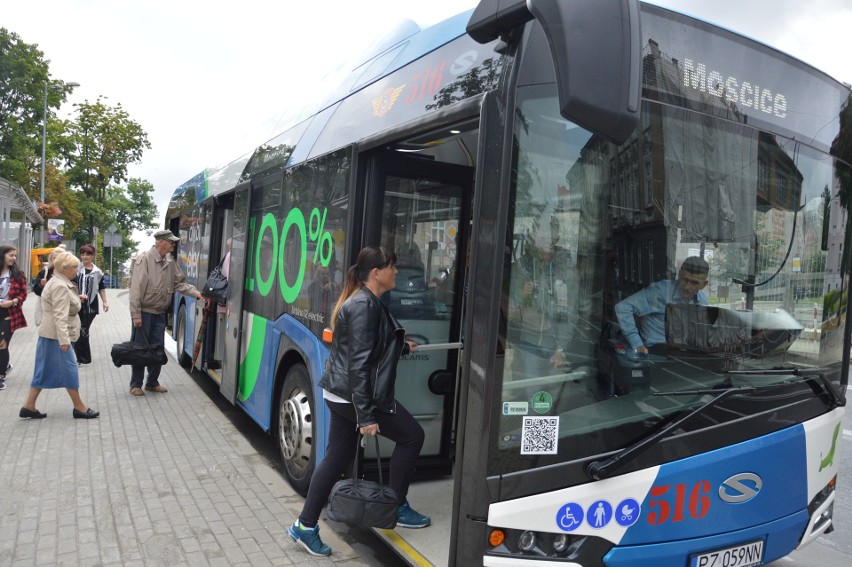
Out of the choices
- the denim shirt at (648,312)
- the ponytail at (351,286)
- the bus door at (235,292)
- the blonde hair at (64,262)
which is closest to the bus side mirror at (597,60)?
the denim shirt at (648,312)

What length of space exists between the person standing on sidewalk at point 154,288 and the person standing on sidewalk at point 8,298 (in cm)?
134

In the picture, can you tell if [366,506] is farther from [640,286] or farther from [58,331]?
[58,331]

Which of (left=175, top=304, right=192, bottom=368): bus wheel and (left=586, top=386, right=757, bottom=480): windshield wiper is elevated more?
(left=586, top=386, right=757, bottom=480): windshield wiper

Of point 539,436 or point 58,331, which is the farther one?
point 58,331

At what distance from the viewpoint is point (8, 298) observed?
8.16 m

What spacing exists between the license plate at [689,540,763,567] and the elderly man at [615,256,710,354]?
95 centimetres

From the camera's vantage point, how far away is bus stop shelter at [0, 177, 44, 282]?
22.9 meters

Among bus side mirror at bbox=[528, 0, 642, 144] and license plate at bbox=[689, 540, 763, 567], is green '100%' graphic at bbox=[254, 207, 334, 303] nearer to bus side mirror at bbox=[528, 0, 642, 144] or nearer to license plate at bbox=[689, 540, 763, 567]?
bus side mirror at bbox=[528, 0, 642, 144]

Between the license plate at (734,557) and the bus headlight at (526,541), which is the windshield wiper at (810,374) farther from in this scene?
the bus headlight at (526,541)

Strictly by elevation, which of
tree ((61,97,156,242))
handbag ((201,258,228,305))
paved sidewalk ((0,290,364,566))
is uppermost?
tree ((61,97,156,242))

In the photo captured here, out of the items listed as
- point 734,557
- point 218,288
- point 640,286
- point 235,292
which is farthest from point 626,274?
point 218,288

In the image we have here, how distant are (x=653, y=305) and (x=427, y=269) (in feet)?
6.60

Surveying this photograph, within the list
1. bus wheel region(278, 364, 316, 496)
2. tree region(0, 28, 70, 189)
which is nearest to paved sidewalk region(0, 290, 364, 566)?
bus wheel region(278, 364, 316, 496)

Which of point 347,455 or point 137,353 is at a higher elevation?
point 347,455
